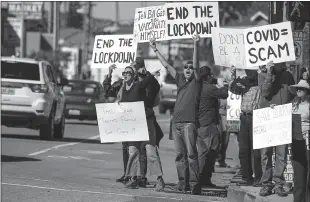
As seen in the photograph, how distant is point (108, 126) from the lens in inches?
606

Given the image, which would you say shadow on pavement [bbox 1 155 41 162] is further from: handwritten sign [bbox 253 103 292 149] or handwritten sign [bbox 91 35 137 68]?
handwritten sign [bbox 253 103 292 149]

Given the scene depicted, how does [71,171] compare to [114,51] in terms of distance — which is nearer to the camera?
[114,51]

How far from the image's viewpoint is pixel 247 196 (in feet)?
44.1

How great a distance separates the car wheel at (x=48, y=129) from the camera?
23734mm

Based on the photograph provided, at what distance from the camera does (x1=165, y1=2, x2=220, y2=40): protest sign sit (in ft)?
50.4

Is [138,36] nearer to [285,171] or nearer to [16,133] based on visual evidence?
[285,171]

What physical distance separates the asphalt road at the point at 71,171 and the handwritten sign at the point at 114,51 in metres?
1.90

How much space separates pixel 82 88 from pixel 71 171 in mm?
18329

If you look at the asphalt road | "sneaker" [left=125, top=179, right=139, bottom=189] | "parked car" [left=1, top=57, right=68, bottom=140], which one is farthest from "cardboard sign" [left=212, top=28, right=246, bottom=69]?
"parked car" [left=1, top=57, right=68, bottom=140]

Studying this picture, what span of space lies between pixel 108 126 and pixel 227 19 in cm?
8277

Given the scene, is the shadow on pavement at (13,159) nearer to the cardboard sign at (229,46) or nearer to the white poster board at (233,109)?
the white poster board at (233,109)

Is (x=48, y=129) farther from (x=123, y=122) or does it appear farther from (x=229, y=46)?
(x=229, y=46)

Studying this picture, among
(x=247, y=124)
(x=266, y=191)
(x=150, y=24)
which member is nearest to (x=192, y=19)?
(x=150, y=24)

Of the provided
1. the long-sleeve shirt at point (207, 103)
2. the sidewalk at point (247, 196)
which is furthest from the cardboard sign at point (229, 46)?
the sidewalk at point (247, 196)
